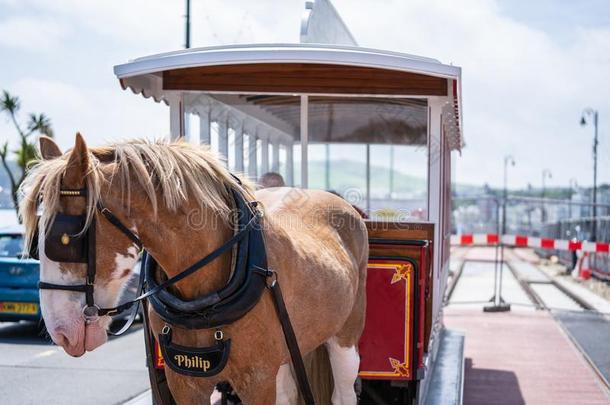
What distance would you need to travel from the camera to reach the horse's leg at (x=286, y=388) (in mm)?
4036

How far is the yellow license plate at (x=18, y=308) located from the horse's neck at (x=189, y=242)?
23.3 ft

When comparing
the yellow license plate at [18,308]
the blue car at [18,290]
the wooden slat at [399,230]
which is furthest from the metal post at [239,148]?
the yellow license plate at [18,308]

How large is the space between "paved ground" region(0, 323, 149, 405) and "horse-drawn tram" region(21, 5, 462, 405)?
8.44 ft

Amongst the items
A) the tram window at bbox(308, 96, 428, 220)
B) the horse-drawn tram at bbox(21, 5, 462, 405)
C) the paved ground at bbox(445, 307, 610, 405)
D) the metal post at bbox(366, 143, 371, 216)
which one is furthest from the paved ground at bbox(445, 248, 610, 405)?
the metal post at bbox(366, 143, 371, 216)

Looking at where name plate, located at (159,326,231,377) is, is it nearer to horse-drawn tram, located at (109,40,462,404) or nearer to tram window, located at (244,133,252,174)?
horse-drawn tram, located at (109,40,462,404)

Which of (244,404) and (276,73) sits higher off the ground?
(276,73)

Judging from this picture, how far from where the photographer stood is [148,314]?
125 inches

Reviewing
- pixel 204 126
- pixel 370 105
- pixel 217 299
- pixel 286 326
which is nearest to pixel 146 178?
pixel 217 299

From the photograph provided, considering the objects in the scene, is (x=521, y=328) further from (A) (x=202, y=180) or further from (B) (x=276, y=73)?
(A) (x=202, y=180)

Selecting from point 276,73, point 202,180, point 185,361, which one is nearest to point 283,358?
point 185,361

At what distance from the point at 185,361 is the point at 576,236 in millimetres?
17830

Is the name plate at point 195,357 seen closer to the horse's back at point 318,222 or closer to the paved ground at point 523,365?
the horse's back at point 318,222

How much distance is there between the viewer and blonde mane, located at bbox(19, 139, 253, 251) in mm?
2463

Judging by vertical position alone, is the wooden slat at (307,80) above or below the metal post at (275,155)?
above
